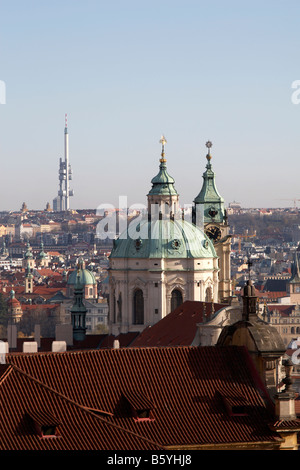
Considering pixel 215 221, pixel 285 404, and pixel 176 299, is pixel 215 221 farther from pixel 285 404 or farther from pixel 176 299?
pixel 285 404

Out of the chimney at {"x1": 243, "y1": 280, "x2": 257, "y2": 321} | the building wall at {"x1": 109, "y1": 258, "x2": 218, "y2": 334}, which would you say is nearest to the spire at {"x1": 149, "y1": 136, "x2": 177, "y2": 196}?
the building wall at {"x1": 109, "y1": 258, "x2": 218, "y2": 334}

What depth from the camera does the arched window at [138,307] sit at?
69875 millimetres

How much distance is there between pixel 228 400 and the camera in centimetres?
3048

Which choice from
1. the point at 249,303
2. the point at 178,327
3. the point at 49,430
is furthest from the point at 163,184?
the point at 49,430

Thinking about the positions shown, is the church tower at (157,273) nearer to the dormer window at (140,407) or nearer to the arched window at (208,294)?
the arched window at (208,294)

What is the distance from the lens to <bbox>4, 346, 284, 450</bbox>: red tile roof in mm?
28922

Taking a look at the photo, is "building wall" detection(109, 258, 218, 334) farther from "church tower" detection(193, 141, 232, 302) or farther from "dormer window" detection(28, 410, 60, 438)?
"dormer window" detection(28, 410, 60, 438)

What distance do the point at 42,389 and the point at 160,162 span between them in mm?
46151

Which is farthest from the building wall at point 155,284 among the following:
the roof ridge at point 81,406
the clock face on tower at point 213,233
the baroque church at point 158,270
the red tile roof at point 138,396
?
the roof ridge at point 81,406

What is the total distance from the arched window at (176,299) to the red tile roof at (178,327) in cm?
457

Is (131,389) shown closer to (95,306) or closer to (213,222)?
(213,222)

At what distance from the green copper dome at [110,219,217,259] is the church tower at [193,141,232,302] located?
310 centimetres

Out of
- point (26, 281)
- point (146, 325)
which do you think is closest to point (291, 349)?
point (146, 325)

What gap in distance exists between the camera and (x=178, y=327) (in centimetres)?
6112
